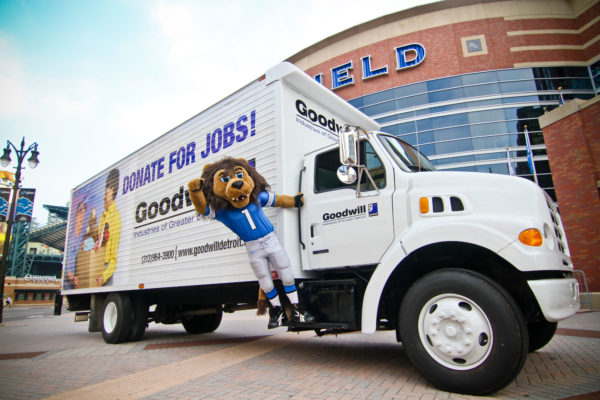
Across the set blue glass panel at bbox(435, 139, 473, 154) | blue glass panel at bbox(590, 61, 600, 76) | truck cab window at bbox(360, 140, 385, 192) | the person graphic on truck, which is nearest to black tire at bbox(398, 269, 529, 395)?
truck cab window at bbox(360, 140, 385, 192)

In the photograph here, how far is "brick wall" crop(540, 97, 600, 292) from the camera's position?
11.3 metres

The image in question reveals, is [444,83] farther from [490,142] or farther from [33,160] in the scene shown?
[33,160]

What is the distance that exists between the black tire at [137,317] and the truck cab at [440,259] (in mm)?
4260

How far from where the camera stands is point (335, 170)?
4484mm

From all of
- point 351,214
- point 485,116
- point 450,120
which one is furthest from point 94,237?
point 485,116

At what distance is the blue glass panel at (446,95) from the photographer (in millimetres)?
21578

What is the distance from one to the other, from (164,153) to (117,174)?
198 cm

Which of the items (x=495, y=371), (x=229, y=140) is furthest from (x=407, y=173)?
(x=229, y=140)

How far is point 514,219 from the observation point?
9.70ft

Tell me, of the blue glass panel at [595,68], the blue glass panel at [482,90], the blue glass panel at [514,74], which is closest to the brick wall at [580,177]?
the blue glass panel at [482,90]

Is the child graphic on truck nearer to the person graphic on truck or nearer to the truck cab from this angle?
the person graphic on truck

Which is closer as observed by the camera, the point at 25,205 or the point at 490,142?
the point at 25,205

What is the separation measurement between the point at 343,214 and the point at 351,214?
0.11m

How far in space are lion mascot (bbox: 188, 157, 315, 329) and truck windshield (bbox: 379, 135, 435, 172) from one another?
1250 millimetres
